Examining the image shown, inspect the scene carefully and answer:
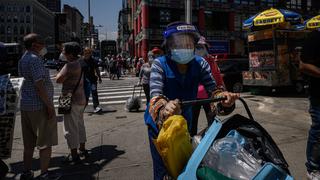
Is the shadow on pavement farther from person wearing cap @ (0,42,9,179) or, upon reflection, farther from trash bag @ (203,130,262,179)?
trash bag @ (203,130,262,179)

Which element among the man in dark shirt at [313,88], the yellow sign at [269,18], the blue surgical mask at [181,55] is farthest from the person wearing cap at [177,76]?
the yellow sign at [269,18]

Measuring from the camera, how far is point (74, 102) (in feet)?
17.7

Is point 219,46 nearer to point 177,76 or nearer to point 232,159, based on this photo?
point 177,76

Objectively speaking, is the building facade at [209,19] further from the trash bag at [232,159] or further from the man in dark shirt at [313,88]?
the trash bag at [232,159]

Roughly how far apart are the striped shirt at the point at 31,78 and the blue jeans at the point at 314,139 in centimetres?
296

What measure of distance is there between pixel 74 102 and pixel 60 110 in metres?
0.32

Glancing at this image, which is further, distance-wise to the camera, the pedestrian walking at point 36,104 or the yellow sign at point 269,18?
the yellow sign at point 269,18

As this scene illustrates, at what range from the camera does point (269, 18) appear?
13.9m

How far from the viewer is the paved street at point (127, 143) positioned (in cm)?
491

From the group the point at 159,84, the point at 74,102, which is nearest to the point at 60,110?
the point at 74,102

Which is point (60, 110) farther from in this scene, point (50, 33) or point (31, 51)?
point (50, 33)

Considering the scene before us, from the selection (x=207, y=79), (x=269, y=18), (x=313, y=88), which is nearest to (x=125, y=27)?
(x=269, y=18)

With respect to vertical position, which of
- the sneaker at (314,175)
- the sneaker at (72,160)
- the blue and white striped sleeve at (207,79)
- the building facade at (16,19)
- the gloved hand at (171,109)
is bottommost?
the sneaker at (72,160)

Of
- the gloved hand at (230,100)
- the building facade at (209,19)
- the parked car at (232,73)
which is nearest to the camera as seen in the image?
the gloved hand at (230,100)
